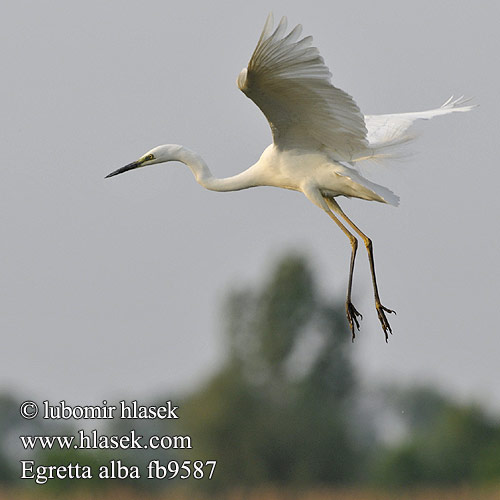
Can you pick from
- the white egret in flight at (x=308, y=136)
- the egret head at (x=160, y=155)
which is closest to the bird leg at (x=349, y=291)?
the white egret in flight at (x=308, y=136)

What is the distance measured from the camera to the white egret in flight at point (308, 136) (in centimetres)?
735

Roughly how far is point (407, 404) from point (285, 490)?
36261mm

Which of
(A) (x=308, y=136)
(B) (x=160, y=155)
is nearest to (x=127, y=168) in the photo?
(B) (x=160, y=155)

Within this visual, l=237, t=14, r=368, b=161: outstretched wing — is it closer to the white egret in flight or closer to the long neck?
the white egret in flight

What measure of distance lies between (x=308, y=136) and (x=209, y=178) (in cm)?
106

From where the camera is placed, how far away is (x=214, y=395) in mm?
28266

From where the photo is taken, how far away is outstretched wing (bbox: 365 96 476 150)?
29.6ft

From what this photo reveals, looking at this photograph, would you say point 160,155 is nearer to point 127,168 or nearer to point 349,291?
point 127,168

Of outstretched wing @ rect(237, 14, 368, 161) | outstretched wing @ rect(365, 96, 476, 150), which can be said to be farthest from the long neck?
outstretched wing @ rect(365, 96, 476, 150)

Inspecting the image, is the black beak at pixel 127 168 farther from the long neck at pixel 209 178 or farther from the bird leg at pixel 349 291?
the bird leg at pixel 349 291

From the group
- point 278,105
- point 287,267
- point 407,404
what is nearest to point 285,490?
point 287,267

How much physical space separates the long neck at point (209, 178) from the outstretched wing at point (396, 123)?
3.39 feet

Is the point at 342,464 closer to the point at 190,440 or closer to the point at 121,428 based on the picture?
the point at 190,440

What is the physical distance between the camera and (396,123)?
922 centimetres
